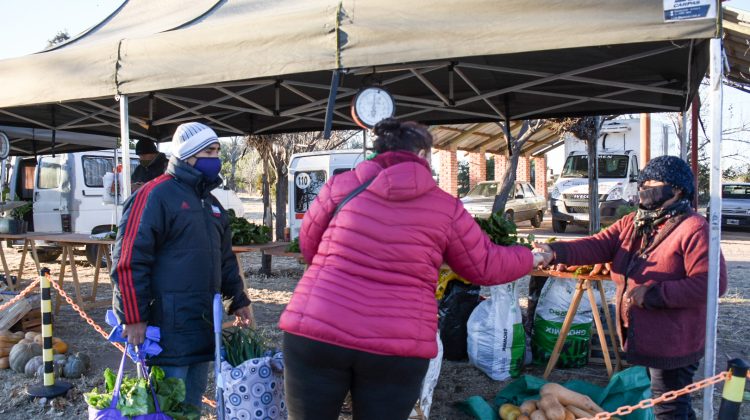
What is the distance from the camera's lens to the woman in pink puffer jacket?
6.10 ft

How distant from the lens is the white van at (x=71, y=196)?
10.3 meters

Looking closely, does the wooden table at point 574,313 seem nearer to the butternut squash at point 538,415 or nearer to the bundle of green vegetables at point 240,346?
the butternut squash at point 538,415

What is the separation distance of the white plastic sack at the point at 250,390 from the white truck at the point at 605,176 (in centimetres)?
1445

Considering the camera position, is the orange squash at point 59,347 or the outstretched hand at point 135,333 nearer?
the outstretched hand at point 135,333

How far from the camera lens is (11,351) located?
5164mm

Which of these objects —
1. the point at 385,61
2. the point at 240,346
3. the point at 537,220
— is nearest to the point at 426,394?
the point at 240,346

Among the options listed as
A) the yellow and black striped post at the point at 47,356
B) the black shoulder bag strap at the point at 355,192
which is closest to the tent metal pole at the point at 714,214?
A: the black shoulder bag strap at the point at 355,192

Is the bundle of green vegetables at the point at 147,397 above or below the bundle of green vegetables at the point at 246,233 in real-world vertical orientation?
below

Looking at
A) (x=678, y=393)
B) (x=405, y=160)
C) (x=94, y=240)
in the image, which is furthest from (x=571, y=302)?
(x=94, y=240)

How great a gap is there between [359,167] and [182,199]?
41.5 inches

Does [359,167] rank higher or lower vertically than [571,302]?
higher

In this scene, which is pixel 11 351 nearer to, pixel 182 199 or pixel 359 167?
pixel 182 199

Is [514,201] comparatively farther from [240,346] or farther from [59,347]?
[240,346]

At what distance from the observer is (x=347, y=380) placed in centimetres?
197
